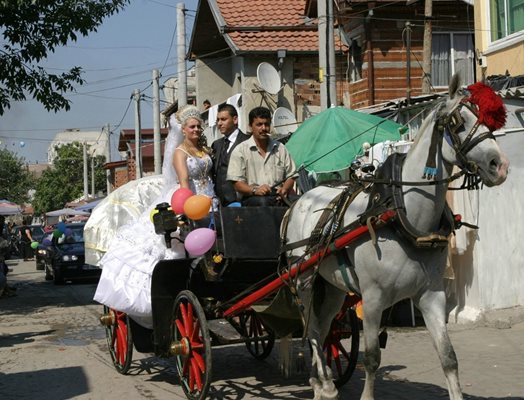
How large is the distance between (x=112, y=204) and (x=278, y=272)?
12.0 feet

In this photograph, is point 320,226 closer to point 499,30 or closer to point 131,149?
point 499,30

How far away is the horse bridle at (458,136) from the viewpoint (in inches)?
225

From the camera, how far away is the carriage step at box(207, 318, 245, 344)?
7.86 metres

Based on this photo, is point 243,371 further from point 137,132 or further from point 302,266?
point 137,132

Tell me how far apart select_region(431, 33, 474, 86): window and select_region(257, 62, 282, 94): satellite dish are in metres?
5.22

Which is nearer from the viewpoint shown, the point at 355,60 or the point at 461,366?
the point at 461,366

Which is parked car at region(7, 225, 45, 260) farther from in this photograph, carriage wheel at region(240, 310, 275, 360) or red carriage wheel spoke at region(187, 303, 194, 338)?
red carriage wheel spoke at region(187, 303, 194, 338)

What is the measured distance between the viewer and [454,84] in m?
5.73

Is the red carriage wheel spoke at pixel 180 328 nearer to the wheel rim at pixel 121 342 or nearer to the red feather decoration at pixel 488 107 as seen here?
the wheel rim at pixel 121 342

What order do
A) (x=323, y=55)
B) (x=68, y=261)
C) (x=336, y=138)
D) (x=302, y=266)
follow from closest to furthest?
(x=302, y=266)
(x=336, y=138)
(x=323, y=55)
(x=68, y=261)

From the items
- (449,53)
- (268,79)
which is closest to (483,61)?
(268,79)

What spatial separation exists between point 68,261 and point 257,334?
54.5 ft

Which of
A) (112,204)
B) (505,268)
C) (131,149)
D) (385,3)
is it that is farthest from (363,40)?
(131,149)

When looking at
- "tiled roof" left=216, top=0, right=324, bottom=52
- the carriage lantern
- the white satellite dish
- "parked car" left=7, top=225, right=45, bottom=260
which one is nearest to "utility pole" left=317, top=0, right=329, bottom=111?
the white satellite dish
